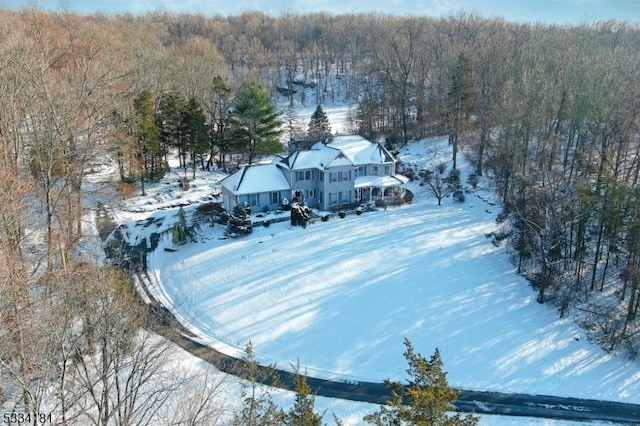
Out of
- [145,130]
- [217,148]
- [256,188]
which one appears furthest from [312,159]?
[217,148]

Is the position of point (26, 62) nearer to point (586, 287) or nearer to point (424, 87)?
point (586, 287)

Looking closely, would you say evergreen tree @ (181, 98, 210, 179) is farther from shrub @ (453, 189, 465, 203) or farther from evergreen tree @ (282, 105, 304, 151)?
shrub @ (453, 189, 465, 203)

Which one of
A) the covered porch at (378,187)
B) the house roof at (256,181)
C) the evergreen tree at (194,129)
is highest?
the evergreen tree at (194,129)

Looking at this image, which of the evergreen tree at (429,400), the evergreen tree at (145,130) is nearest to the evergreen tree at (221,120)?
the evergreen tree at (145,130)

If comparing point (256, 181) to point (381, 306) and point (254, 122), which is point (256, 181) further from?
point (381, 306)

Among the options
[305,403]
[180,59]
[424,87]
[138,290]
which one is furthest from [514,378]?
[180,59]

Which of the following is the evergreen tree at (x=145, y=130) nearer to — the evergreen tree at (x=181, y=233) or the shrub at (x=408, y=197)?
the evergreen tree at (x=181, y=233)
